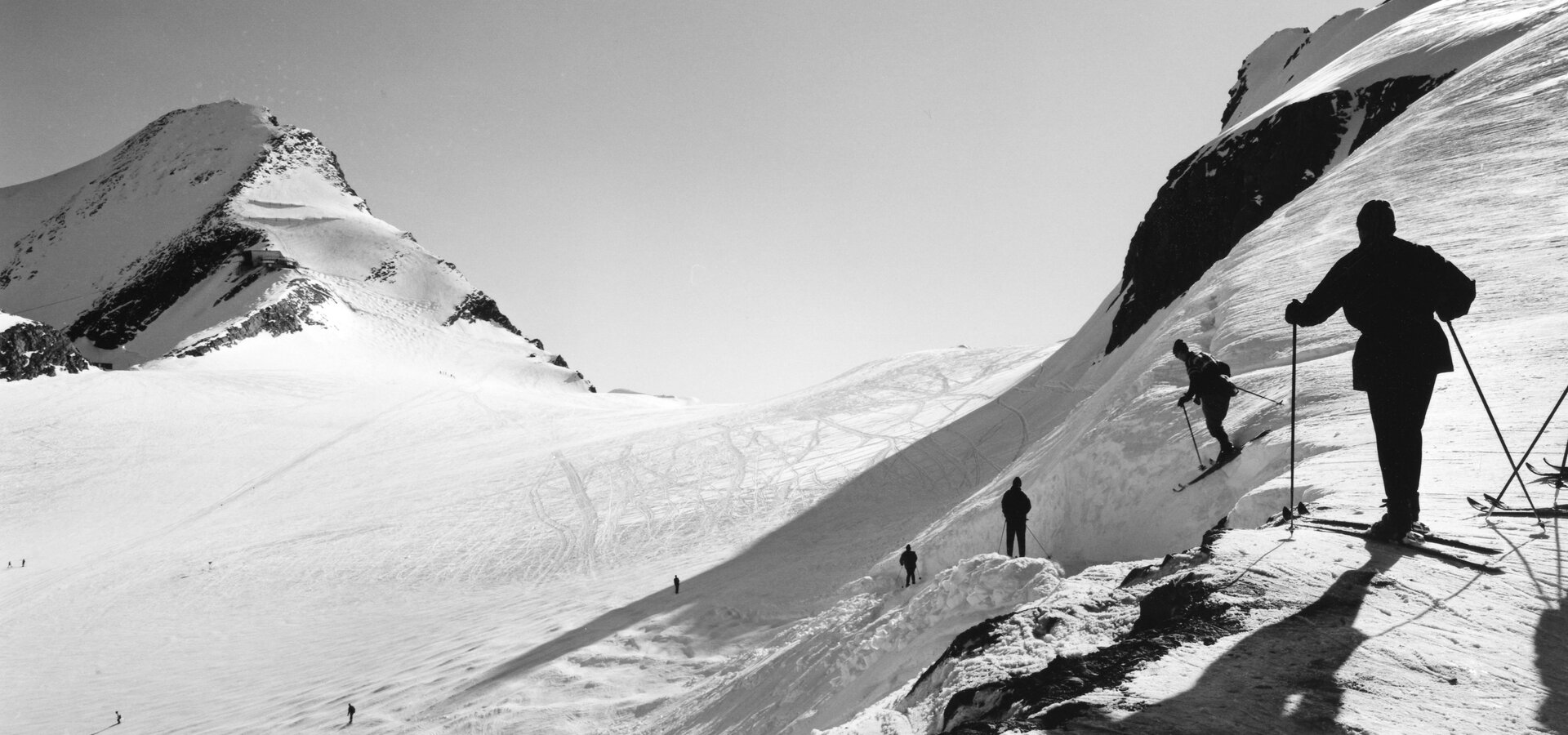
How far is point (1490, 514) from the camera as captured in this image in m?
4.47

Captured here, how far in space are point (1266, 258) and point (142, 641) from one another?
32.2 metres

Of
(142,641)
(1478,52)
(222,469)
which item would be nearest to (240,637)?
(142,641)

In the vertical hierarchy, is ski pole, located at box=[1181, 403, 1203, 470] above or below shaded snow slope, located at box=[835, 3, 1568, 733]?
below

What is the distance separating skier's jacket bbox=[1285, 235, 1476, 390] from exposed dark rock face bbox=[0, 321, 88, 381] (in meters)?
74.5

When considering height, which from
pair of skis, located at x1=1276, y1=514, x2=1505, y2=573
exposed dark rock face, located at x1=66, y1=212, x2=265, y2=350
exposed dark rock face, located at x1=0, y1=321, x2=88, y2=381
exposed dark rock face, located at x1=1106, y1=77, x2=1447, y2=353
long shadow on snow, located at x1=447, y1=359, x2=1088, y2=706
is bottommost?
long shadow on snow, located at x1=447, y1=359, x2=1088, y2=706

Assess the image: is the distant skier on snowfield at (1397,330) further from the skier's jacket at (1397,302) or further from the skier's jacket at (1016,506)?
the skier's jacket at (1016,506)

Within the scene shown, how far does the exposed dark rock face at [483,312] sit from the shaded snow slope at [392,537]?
4224cm

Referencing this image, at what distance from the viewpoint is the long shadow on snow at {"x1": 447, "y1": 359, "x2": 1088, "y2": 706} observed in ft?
66.6

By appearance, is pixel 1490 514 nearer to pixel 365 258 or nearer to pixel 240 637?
pixel 240 637

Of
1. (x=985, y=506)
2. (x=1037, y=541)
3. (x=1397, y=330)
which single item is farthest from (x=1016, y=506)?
(x=1397, y=330)

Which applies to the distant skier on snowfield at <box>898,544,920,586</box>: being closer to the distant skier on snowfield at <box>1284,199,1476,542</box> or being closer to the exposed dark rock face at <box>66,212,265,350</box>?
the distant skier on snowfield at <box>1284,199,1476,542</box>

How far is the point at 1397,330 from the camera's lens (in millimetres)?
3986

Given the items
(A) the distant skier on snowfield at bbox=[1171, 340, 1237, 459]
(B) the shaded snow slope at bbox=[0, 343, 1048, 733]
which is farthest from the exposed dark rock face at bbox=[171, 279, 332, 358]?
(A) the distant skier on snowfield at bbox=[1171, 340, 1237, 459]

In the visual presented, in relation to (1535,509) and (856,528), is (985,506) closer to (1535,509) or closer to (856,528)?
(856,528)
